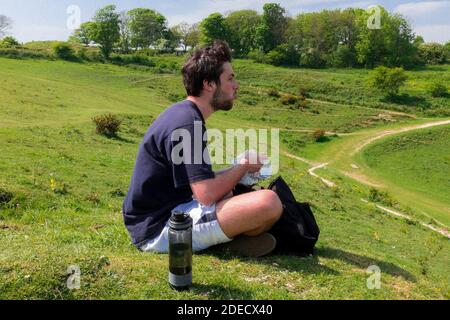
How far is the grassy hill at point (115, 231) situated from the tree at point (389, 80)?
1641 cm

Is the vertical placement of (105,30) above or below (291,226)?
above

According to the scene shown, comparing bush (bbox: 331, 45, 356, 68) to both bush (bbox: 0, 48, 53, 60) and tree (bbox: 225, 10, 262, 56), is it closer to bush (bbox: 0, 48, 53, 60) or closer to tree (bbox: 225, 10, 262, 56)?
tree (bbox: 225, 10, 262, 56)

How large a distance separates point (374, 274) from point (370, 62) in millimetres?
72400

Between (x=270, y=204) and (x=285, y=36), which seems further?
(x=285, y=36)

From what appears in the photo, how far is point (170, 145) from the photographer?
4.89 meters

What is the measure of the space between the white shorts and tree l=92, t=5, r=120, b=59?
63824 millimetres

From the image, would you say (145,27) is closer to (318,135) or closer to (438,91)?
(438,91)

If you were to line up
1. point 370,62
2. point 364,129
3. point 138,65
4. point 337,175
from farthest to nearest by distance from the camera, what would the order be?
point 370,62, point 138,65, point 364,129, point 337,175

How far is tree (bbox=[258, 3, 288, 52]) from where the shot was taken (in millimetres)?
87375

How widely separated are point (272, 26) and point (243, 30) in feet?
20.1

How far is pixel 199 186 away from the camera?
4.79 metres

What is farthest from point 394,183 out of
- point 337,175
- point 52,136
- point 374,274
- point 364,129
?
point 374,274

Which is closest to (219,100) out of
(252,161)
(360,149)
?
(252,161)

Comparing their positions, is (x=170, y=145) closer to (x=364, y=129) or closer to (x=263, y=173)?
(x=263, y=173)
